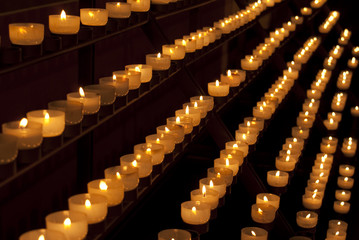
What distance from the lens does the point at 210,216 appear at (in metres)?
2.67

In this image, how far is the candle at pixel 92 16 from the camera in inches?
81.7

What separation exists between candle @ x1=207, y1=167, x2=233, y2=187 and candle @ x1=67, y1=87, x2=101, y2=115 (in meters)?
1.00

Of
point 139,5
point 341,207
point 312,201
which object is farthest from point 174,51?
point 341,207

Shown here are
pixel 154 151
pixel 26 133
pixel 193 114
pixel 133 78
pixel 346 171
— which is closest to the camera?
pixel 26 133

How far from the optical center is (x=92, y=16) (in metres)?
2.08

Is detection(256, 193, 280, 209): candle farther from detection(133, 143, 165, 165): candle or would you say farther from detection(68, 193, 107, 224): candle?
detection(68, 193, 107, 224): candle

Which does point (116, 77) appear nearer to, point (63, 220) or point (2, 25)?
point (2, 25)

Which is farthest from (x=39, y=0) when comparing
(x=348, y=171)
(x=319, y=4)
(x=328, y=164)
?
(x=319, y=4)

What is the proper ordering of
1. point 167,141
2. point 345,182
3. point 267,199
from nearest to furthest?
point 167,141 → point 267,199 → point 345,182

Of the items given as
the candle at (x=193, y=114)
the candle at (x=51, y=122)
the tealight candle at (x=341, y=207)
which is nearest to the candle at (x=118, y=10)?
the candle at (x=51, y=122)

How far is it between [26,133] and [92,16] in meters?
0.60

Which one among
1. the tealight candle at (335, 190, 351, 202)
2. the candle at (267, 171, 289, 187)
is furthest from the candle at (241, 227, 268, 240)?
the tealight candle at (335, 190, 351, 202)

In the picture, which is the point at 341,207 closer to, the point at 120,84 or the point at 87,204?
the point at 120,84

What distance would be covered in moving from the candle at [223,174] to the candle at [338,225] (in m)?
1.25
